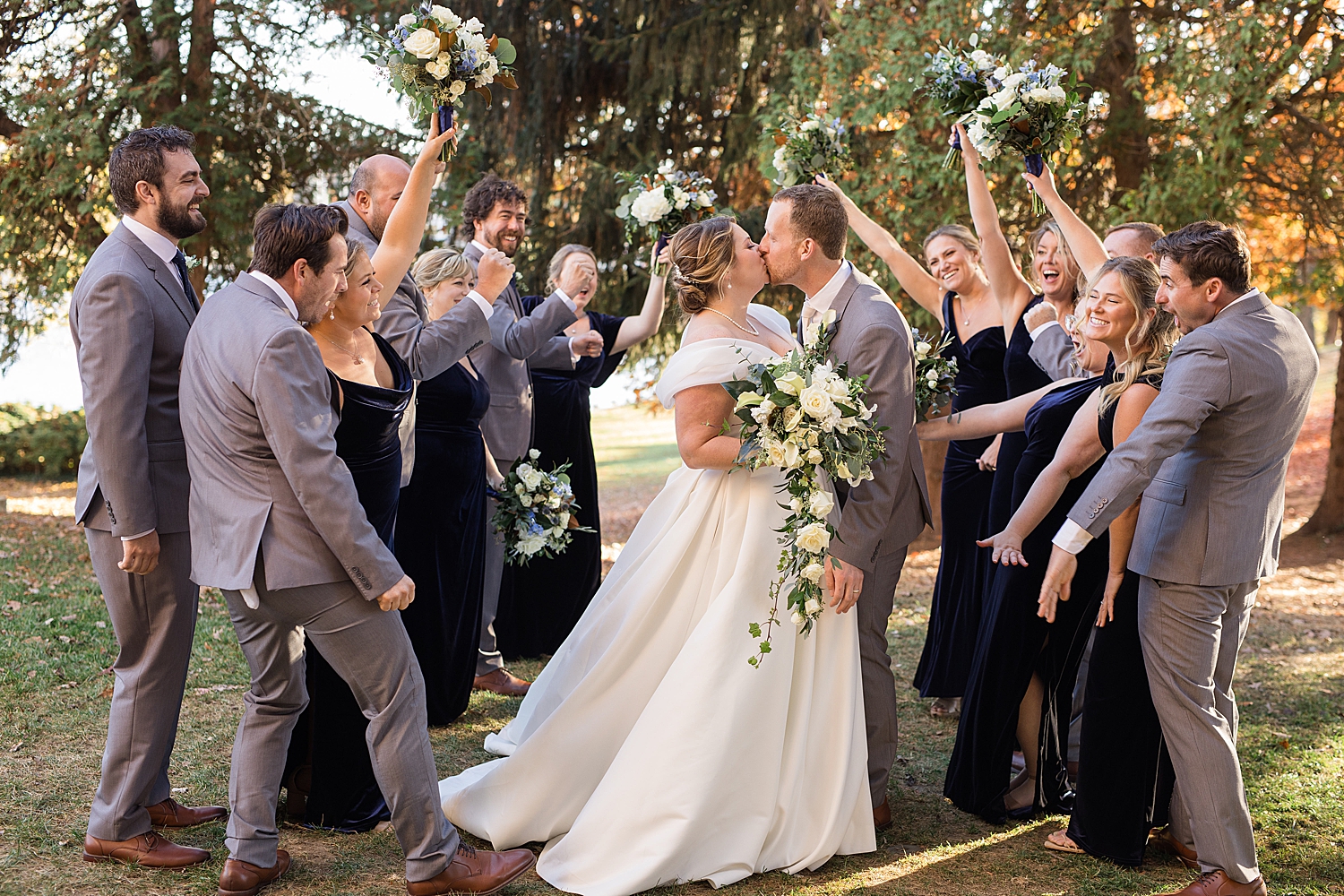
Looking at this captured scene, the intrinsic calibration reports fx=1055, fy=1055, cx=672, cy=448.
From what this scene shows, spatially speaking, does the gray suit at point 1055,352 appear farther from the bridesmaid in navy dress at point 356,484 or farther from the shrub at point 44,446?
the shrub at point 44,446

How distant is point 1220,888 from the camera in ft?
12.2

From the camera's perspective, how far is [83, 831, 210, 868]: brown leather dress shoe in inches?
155

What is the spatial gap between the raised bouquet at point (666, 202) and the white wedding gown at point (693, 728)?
7.29 ft

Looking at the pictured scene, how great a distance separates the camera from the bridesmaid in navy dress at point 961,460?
5.86 meters

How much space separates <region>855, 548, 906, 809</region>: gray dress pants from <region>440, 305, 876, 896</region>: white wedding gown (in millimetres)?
247

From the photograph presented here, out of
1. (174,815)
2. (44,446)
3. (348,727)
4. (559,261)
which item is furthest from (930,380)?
(44,446)

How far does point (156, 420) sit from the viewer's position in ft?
12.9

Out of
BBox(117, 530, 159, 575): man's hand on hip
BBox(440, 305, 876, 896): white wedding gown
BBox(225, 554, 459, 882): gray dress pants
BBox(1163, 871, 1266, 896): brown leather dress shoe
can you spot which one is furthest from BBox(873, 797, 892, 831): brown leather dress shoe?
BBox(117, 530, 159, 575): man's hand on hip

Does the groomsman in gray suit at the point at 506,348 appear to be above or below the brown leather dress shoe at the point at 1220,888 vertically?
above

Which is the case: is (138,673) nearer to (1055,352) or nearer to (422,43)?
(422,43)

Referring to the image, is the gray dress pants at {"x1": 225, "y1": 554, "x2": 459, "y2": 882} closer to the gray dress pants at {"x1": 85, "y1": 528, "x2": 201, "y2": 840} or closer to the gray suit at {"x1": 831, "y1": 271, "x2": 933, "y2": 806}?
the gray dress pants at {"x1": 85, "y1": 528, "x2": 201, "y2": 840}

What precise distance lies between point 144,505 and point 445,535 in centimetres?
186

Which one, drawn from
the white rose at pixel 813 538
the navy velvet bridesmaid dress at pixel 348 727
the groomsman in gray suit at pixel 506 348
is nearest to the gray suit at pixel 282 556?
the navy velvet bridesmaid dress at pixel 348 727

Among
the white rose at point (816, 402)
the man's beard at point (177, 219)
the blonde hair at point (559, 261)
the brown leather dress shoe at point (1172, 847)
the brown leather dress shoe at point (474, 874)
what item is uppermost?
the blonde hair at point (559, 261)
